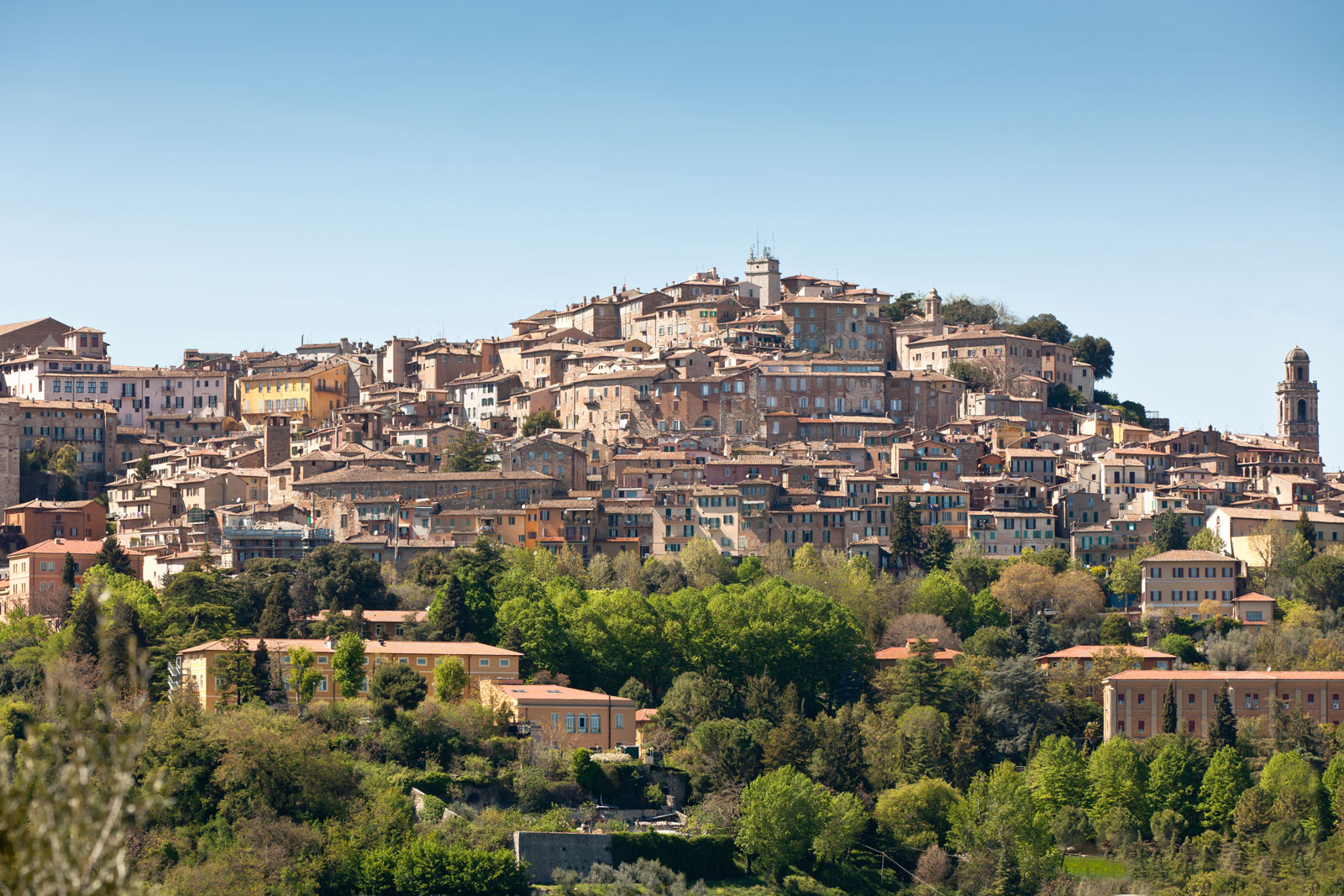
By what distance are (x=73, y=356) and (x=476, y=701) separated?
42.8 m

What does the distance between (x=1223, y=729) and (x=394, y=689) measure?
23275 millimetres

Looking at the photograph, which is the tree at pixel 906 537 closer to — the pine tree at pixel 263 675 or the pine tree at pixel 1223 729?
the pine tree at pixel 1223 729

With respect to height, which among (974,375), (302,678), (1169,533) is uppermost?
(974,375)

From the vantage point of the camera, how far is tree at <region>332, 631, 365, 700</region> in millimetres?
56031

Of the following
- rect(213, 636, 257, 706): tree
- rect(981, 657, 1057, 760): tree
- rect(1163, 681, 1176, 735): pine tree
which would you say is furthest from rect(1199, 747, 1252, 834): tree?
rect(213, 636, 257, 706): tree

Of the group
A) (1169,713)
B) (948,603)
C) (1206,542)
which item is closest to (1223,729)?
(1169,713)

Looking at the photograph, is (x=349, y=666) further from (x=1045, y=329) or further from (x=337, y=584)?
(x=1045, y=329)

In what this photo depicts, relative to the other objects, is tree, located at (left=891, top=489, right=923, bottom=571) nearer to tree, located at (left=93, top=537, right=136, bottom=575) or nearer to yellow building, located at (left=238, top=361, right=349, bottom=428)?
tree, located at (left=93, top=537, right=136, bottom=575)

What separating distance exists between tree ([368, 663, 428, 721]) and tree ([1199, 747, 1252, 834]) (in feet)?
69.6

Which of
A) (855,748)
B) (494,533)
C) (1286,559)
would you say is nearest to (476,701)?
(855,748)

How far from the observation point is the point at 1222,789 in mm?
56562

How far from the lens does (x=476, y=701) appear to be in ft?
187

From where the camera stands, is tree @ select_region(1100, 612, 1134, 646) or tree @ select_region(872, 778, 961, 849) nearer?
tree @ select_region(872, 778, 961, 849)

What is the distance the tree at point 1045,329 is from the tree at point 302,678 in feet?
169
